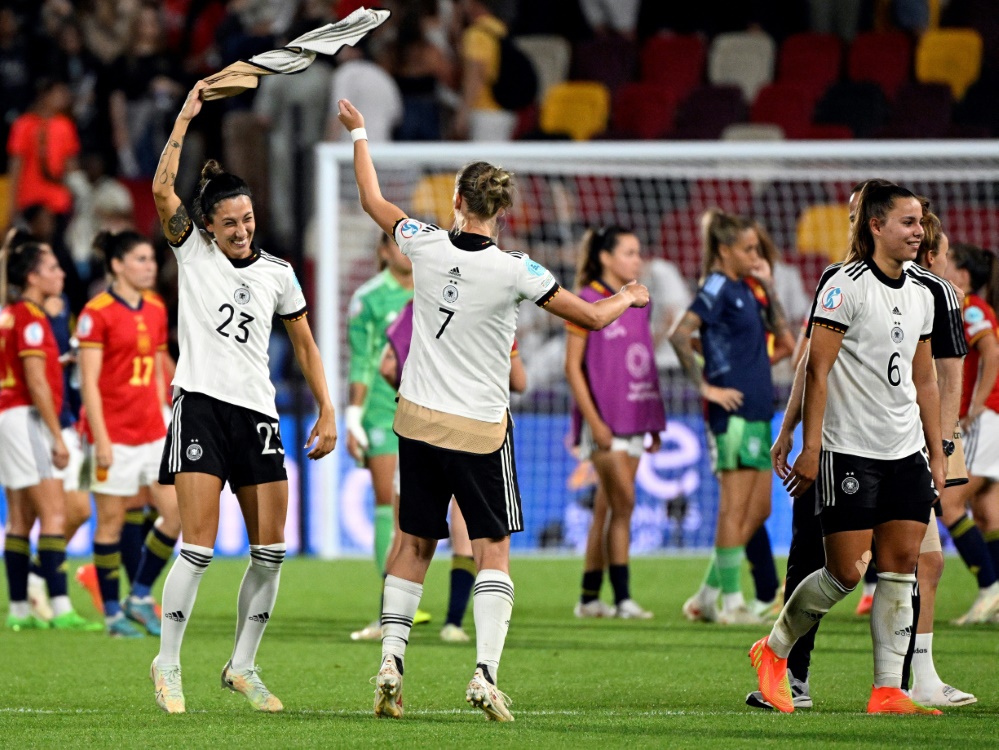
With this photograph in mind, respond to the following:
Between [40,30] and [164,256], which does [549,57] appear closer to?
[164,256]

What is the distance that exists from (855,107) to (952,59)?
1324 mm

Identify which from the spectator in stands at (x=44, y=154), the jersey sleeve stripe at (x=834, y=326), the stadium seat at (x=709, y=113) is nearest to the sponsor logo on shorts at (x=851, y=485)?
the jersey sleeve stripe at (x=834, y=326)

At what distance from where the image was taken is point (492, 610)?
5.59 m

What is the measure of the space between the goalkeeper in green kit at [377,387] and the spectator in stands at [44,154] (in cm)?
896

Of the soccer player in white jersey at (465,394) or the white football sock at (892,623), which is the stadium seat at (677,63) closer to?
the soccer player in white jersey at (465,394)

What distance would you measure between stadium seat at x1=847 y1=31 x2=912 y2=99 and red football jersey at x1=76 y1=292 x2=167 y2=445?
34.2 ft

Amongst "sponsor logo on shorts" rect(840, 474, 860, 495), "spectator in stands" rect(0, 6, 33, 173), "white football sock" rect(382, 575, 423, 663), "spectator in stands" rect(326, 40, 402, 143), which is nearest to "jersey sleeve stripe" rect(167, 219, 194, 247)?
"white football sock" rect(382, 575, 423, 663)

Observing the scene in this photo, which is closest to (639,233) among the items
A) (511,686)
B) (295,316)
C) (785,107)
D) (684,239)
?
(684,239)

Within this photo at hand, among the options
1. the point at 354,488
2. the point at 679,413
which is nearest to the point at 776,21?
the point at 679,413

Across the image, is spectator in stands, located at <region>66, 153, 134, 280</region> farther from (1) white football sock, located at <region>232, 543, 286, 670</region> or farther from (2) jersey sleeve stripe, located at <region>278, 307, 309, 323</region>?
(1) white football sock, located at <region>232, 543, 286, 670</region>

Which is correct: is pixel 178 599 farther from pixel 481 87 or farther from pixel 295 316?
pixel 481 87

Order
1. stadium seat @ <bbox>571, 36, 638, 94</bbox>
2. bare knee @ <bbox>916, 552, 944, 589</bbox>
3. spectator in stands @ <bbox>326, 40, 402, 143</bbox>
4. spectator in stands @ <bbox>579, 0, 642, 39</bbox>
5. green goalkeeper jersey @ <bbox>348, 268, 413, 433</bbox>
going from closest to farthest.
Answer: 1. bare knee @ <bbox>916, 552, 944, 589</bbox>
2. green goalkeeper jersey @ <bbox>348, 268, 413, 433</bbox>
3. spectator in stands @ <bbox>326, 40, 402, 143</bbox>
4. stadium seat @ <bbox>571, 36, 638, 94</bbox>
5. spectator in stands @ <bbox>579, 0, 642, 39</bbox>

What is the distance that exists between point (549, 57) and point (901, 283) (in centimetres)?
1295

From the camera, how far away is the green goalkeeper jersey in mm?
8875
